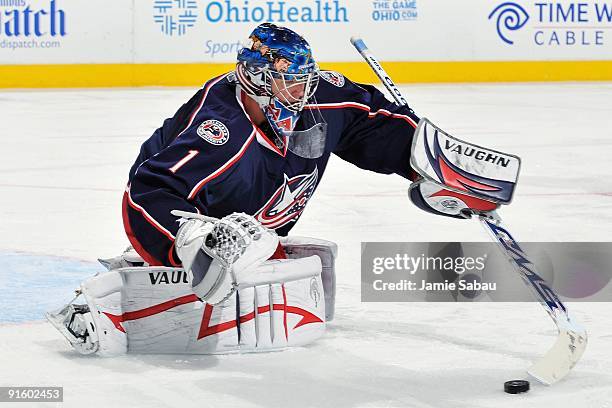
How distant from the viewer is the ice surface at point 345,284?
2314 mm

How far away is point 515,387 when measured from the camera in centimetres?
228

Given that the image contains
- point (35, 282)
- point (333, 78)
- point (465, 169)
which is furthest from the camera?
point (35, 282)

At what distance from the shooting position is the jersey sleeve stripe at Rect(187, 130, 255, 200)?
8.06 feet

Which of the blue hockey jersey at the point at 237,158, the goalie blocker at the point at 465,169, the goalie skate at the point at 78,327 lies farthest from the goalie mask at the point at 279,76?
the goalie skate at the point at 78,327

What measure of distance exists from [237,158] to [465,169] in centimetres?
53

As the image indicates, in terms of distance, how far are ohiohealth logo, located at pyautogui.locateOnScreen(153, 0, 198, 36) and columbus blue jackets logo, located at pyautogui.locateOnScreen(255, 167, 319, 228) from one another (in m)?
6.83

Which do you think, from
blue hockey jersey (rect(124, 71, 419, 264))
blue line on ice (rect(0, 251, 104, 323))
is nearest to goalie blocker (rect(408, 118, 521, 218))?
blue hockey jersey (rect(124, 71, 419, 264))

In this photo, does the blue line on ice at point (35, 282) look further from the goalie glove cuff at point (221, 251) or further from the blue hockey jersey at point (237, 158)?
the goalie glove cuff at point (221, 251)

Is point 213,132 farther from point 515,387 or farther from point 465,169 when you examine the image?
point 515,387

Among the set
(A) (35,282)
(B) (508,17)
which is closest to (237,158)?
(A) (35,282)

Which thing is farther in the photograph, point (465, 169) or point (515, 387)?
point (465, 169)

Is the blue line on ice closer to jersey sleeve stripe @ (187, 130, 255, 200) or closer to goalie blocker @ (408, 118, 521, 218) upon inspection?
jersey sleeve stripe @ (187, 130, 255, 200)

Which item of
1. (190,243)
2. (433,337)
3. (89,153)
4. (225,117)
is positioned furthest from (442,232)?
(89,153)

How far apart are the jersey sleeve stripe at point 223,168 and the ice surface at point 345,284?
0.35 m
